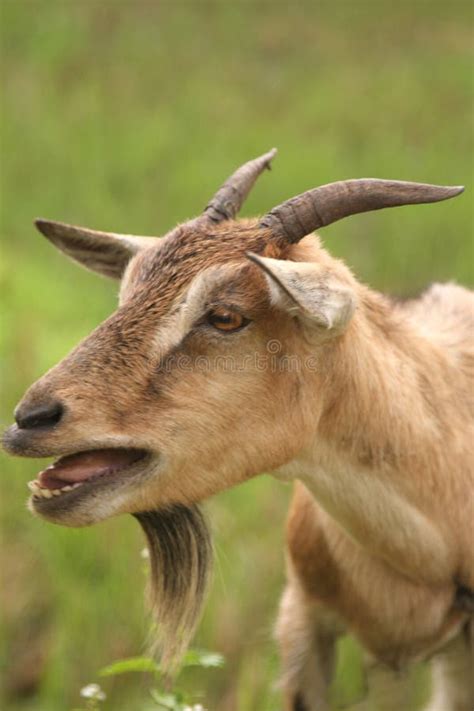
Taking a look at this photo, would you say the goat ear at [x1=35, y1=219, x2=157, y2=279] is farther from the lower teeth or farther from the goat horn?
the lower teeth

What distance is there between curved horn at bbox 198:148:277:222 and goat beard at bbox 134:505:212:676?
96cm

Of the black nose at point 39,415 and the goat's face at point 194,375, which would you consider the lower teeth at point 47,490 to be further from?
the black nose at point 39,415

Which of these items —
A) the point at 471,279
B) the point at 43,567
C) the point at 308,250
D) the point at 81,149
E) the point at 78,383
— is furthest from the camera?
the point at 81,149

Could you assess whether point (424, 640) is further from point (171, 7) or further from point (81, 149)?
point (171, 7)

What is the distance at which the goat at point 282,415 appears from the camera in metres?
3.55

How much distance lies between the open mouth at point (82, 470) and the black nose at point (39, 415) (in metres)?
0.20

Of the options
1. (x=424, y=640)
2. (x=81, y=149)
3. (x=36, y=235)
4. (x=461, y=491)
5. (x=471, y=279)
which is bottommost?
(x=424, y=640)

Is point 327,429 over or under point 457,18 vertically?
under

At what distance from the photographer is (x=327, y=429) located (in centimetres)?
392

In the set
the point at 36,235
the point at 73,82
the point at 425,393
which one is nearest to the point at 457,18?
the point at 73,82

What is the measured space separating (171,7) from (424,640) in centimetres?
1147

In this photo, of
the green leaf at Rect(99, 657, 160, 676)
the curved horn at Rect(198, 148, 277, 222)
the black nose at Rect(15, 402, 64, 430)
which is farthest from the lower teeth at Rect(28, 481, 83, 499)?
the curved horn at Rect(198, 148, 277, 222)

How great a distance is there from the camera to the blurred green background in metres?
5.87

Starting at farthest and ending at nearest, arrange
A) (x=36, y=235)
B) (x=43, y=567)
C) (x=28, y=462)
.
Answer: (x=36, y=235)
(x=28, y=462)
(x=43, y=567)
